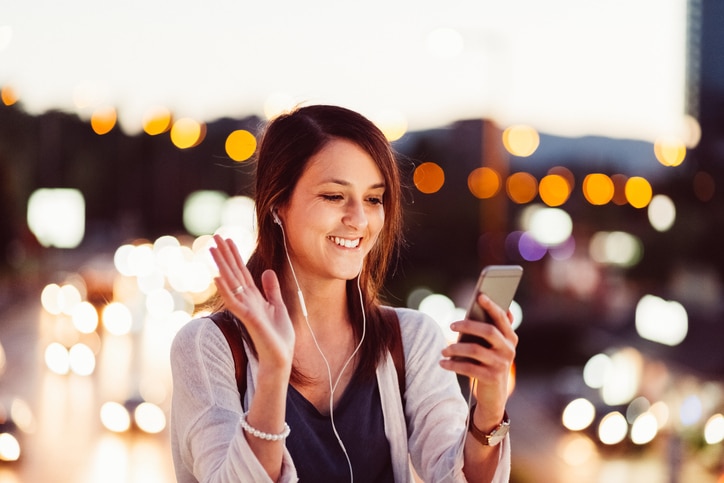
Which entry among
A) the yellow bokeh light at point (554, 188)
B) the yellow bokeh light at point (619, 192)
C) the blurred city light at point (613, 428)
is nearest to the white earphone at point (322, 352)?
the blurred city light at point (613, 428)

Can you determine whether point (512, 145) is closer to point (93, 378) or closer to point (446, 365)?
point (93, 378)

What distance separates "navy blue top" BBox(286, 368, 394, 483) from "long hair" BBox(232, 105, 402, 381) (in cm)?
10

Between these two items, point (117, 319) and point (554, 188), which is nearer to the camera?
point (117, 319)

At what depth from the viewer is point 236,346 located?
2.90 m

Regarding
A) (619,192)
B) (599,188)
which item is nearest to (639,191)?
(599,188)

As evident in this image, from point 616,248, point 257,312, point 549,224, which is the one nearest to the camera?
point 257,312

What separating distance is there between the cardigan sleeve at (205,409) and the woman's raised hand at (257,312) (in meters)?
0.20

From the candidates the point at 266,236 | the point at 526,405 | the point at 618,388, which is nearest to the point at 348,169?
the point at 266,236

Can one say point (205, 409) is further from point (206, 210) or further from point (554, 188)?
point (554, 188)

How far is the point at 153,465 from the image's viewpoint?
1385 centimetres

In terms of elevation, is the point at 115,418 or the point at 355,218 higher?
the point at 355,218

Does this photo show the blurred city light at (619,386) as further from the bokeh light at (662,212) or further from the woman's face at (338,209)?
the bokeh light at (662,212)

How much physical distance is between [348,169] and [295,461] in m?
0.78

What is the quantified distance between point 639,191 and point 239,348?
70731 millimetres
